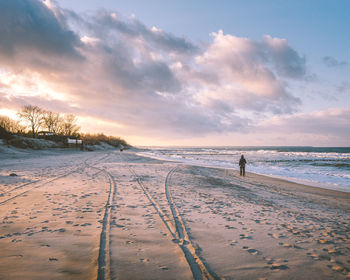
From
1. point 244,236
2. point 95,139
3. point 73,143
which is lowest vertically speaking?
point 244,236

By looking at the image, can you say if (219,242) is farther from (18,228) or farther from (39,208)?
(39,208)

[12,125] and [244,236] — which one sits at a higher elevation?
[12,125]

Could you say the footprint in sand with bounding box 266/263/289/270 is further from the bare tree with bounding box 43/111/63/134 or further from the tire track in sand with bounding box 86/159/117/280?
the bare tree with bounding box 43/111/63/134

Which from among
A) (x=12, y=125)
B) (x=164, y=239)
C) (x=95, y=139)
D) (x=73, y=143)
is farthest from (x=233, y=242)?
(x=95, y=139)

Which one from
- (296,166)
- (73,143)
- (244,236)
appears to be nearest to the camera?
(244,236)

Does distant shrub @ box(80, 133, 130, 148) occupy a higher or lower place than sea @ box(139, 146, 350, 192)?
higher

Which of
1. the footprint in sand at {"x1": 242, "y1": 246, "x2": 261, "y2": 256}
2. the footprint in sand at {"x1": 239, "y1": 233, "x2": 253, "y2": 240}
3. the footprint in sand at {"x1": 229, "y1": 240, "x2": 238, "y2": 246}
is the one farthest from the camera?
the footprint in sand at {"x1": 239, "y1": 233, "x2": 253, "y2": 240}

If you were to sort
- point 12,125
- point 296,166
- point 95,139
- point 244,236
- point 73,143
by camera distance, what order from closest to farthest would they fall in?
point 244,236, point 296,166, point 73,143, point 12,125, point 95,139

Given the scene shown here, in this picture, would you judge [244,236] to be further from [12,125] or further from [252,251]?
[12,125]

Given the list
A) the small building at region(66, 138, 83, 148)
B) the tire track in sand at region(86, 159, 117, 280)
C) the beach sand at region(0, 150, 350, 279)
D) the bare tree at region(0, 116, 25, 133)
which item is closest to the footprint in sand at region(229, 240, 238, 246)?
the beach sand at region(0, 150, 350, 279)

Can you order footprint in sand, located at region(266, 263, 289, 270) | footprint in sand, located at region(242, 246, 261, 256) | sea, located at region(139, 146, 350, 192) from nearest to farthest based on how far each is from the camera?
1. footprint in sand, located at region(266, 263, 289, 270)
2. footprint in sand, located at region(242, 246, 261, 256)
3. sea, located at region(139, 146, 350, 192)

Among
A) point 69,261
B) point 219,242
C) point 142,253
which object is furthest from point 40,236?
point 219,242

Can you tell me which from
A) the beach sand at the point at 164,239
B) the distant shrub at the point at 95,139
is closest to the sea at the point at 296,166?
the beach sand at the point at 164,239

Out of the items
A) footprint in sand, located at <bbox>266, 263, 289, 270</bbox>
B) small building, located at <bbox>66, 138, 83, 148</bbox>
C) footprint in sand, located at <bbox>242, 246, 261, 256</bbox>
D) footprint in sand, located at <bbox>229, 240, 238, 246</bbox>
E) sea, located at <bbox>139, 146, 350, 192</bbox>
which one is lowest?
sea, located at <bbox>139, 146, 350, 192</bbox>
